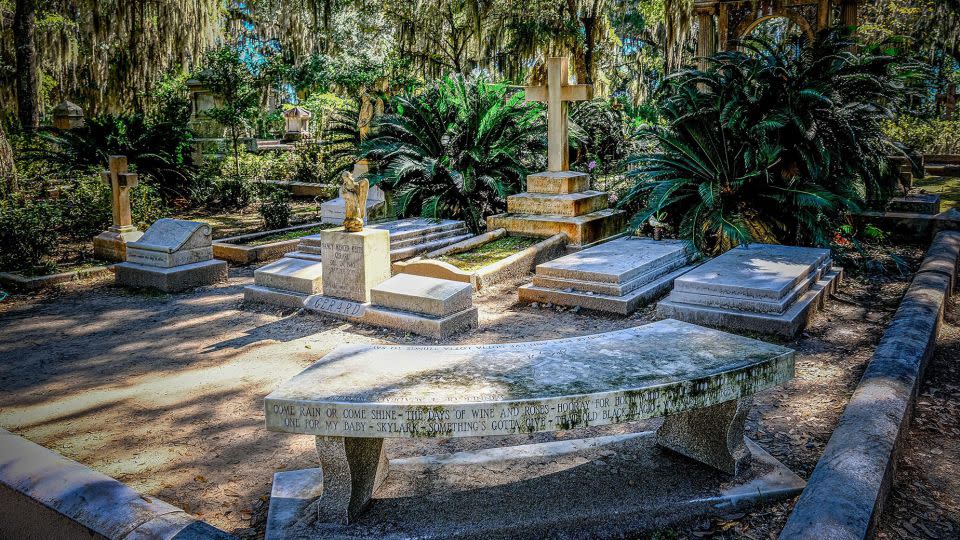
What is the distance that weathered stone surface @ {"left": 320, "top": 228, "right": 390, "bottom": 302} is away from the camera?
22.9ft

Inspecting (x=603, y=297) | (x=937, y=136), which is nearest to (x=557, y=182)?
(x=603, y=297)

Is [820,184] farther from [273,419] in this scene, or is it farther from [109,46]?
[109,46]

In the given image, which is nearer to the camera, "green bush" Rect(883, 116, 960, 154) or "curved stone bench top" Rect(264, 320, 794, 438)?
"curved stone bench top" Rect(264, 320, 794, 438)

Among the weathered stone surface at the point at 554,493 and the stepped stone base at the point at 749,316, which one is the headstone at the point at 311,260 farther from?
the weathered stone surface at the point at 554,493

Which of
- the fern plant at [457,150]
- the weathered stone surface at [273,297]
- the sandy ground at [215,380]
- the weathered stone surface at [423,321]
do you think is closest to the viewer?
the sandy ground at [215,380]

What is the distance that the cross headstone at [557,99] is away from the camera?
32.3 ft

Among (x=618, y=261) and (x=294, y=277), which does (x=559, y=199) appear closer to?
(x=618, y=261)

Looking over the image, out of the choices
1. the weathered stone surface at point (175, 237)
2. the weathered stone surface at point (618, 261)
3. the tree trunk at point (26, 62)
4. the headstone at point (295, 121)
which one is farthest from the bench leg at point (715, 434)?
the headstone at point (295, 121)

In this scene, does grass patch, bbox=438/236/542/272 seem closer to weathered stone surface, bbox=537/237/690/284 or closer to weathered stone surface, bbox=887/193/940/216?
weathered stone surface, bbox=537/237/690/284

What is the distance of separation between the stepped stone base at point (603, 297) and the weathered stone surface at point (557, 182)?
253cm

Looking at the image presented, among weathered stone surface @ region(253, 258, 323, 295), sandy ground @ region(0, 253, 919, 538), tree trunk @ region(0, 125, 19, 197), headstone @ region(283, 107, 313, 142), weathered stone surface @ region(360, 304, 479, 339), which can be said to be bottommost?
sandy ground @ region(0, 253, 919, 538)

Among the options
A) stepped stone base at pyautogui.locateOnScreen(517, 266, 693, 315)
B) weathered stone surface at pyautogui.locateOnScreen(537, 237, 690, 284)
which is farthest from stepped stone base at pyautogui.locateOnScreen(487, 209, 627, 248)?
stepped stone base at pyautogui.locateOnScreen(517, 266, 693, 315)

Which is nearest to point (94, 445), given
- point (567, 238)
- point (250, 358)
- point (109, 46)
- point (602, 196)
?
point (250, 358)

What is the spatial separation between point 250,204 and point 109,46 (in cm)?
979
